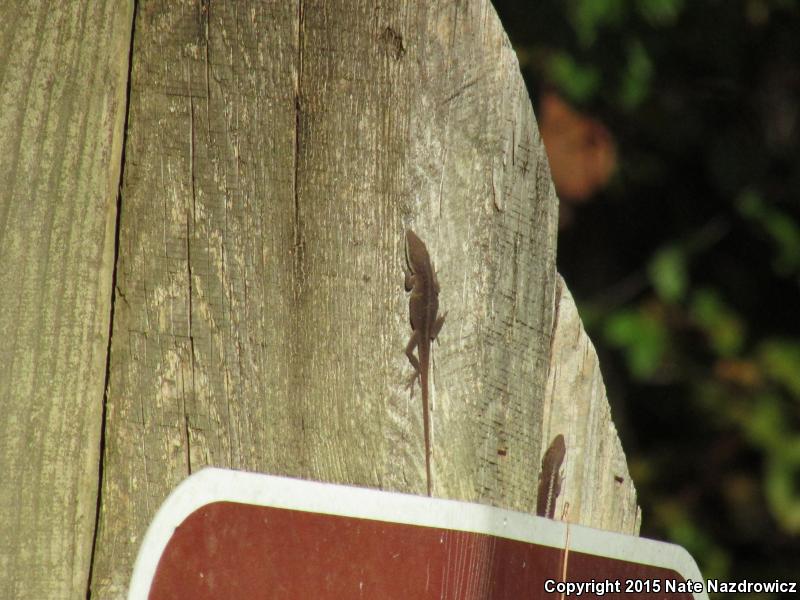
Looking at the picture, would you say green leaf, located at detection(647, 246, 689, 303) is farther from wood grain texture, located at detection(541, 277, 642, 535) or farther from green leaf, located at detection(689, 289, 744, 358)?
wood grain texture, located at detection(541, 277, 642, 535)

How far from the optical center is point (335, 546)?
3.39 feet

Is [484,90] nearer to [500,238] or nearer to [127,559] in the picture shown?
[500,238]

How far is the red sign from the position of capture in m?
0.98

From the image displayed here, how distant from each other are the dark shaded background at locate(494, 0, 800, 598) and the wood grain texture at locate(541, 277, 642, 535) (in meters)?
2.08

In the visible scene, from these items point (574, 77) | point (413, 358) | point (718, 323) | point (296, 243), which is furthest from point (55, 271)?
point (718, 323)

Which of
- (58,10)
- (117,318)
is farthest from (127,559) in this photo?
(58,10)

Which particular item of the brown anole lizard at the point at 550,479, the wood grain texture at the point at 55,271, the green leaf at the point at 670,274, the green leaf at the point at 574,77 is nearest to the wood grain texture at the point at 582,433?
the brown anole lizard at the point at 550,479

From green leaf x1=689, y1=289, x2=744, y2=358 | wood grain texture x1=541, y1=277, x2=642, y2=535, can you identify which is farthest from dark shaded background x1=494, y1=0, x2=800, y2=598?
wood grain texture x1=541, y1=277, x2=642, y2=535

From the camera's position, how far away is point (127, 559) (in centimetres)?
105

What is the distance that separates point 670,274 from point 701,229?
1.56 feet

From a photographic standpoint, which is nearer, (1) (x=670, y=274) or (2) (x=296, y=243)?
(2) (x=296, y=243)

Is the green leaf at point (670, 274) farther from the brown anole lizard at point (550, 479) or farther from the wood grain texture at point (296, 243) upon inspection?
the wood grain texture at point (296, 243)

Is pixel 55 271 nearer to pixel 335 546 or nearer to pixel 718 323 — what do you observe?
pixel 335 546

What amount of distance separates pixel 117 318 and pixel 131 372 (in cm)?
6
